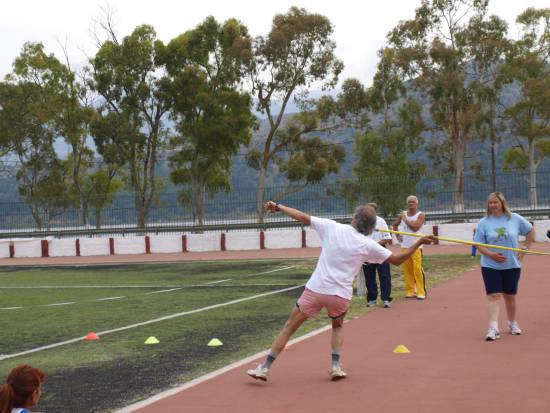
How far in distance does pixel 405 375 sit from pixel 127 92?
49.0m

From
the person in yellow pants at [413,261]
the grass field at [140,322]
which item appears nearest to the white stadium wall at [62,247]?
the grass field at [140,322]

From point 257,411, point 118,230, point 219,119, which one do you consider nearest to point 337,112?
point 219,119

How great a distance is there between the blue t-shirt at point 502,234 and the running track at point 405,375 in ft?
2.95

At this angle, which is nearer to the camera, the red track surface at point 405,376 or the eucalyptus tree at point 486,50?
the red track surface at point 405,376

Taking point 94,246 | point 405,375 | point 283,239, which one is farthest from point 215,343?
point 94,246

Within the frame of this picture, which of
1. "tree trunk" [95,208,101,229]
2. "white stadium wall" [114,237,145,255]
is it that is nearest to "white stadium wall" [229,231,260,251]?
"white stadium wall" [114,237,145,255]

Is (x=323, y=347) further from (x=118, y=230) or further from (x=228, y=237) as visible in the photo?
(x=118, y=230)

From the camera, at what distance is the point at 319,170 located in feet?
187

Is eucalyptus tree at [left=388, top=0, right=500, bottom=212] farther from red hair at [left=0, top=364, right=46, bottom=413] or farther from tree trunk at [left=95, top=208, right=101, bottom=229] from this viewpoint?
red hair at [left=0, top=364, right=46, bottom=413]

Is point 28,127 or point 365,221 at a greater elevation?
point 28,127

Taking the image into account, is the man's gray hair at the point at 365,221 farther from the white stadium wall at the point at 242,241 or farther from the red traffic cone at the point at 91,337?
the white stadium wall at the point at 242,241

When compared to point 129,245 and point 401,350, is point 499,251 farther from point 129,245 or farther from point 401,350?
point 129,245

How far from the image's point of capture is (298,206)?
36.8 m

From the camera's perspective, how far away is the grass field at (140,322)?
817 centimetres
